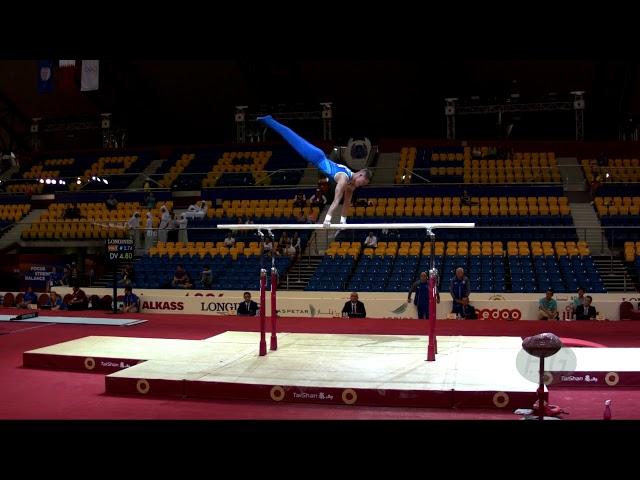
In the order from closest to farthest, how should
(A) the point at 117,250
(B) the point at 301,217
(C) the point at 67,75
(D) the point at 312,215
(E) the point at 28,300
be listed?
(A) the point at 117,250
(E) the point at 28,300
(D) the point at 312,215
(B) the point at 301,217
(C) the point at 67,75

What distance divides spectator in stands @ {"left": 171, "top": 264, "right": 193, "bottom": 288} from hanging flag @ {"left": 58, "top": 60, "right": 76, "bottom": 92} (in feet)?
37.5

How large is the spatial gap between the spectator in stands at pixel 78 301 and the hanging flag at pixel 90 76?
10.5 m

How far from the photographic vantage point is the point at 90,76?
68.4ft

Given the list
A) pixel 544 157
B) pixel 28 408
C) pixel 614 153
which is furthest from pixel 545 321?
pixel 614 153

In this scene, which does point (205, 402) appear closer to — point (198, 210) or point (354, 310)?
point (354, 310)

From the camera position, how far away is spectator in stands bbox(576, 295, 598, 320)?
1039 centimetres

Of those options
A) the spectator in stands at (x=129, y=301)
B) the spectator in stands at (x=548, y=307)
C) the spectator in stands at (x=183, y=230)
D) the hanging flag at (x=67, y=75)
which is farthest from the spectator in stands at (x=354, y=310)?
the hanging flag at (x=67, y=75)

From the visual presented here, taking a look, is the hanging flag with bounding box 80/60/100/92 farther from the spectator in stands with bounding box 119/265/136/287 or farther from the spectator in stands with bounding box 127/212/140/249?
the spectator in stands with bounding box 119/265/136/287

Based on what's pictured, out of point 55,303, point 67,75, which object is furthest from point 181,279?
point 67,75

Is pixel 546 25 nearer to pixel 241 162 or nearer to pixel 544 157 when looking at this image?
pixel 544 157

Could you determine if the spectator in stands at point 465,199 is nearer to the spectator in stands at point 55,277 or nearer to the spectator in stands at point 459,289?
the spectator in stands at point 459,289

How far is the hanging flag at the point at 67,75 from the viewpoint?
2123 cm

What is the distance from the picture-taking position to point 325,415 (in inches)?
199

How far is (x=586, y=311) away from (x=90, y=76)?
17.9 m
